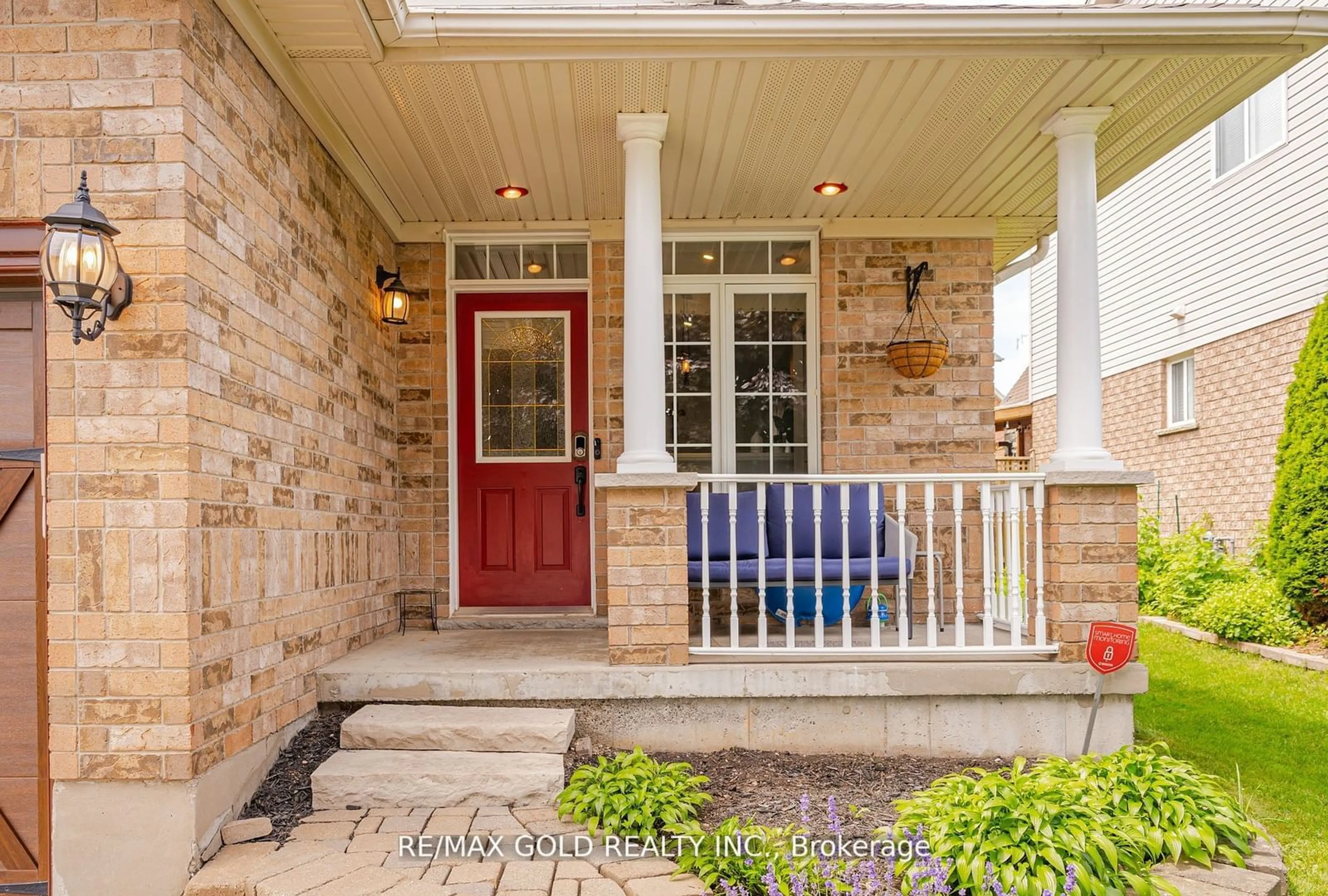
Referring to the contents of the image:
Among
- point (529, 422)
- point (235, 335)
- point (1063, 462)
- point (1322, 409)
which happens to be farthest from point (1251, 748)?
point (235, 335)

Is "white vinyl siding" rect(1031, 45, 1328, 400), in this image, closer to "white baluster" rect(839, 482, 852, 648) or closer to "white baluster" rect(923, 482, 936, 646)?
"white baluster" rect(923, 482, 936, 646)

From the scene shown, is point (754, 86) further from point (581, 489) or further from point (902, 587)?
point (581, 489)

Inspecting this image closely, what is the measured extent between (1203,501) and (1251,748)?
16.8ft

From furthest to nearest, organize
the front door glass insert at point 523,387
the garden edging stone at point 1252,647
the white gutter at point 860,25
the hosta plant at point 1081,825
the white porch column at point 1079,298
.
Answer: the garden edging stone at point 1252,647
the front door glass insert at point 523,387
the white porch column at point 1079,298
the white gutter at point 860,25
the hosta plant at point 1081,825

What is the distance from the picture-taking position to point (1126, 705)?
3852 millimetres

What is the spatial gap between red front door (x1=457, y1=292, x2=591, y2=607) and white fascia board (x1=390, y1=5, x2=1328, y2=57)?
7.37 ft

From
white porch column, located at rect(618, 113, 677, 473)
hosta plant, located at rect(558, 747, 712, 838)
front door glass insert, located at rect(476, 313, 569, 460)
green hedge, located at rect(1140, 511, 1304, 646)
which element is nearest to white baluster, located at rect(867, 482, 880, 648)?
white porch column, located at rect(618, 113, 677, 473)

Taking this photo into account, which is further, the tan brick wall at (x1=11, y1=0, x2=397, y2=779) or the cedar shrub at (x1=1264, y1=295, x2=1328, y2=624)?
the cedar shrub at (x1=1264, y1=295, x2=1328, y2=624)

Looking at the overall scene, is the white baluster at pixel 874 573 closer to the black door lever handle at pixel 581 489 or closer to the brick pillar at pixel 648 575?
the brick pillar at pixel 648 575

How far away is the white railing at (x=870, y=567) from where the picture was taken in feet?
12.8

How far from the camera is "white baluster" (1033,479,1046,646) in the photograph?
12.8ft

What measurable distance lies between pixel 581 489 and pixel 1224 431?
262 inches

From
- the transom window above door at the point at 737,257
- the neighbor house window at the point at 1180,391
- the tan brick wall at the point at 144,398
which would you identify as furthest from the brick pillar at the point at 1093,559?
the neighbor house window at the point at 1180,391

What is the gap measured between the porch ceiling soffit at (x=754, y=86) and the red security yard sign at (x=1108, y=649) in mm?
2302
